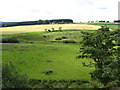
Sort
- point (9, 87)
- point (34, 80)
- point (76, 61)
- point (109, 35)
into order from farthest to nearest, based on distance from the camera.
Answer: point (76, 61), point (34, 80), point (109, 35), point (9, 87)

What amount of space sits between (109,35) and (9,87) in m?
24.5

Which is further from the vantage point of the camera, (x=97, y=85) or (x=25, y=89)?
(x=97, y=85)

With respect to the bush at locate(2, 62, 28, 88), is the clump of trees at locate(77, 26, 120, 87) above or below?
above

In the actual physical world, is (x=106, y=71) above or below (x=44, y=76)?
above

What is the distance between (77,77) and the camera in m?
47.6

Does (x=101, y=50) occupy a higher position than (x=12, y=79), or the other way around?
(x=101, y=50)

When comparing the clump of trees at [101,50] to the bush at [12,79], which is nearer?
the clump of trees at [101,50]

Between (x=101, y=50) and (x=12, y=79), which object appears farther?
(x=12, y=79)

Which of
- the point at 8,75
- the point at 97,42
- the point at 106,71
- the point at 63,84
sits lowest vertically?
the point at 63,84

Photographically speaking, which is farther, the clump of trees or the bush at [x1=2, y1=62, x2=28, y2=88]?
the bush at [x1=2, y1=62, x2=28, y2=88]

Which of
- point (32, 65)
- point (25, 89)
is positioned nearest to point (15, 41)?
point (32, 65)

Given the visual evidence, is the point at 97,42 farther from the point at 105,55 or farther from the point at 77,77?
the point at 77,77

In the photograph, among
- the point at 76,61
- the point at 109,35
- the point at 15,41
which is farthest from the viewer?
the point at 15,41

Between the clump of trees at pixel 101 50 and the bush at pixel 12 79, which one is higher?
the clump of trees at pixel 101 50
